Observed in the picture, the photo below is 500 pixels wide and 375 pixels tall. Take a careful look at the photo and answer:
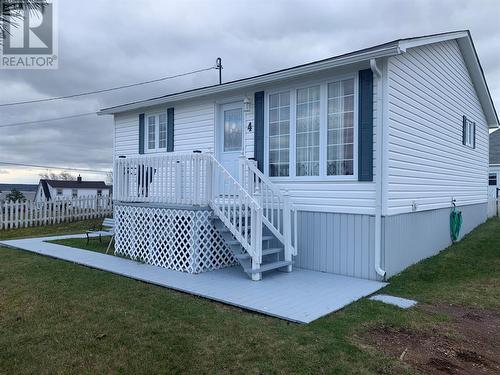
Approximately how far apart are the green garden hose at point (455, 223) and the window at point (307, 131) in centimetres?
479

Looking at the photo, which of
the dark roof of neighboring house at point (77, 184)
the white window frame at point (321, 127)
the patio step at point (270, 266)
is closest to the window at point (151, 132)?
the white window frame at point (321, 127)

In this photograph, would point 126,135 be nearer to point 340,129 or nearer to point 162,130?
point 162,130

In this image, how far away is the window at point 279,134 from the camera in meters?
7.39

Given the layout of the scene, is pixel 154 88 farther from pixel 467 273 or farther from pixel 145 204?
pixel 467 273

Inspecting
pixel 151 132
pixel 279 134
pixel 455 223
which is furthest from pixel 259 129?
pixel 455 223

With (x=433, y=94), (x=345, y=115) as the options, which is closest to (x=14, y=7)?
(x=345, y=115)

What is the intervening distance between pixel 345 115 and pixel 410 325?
3.62 meters

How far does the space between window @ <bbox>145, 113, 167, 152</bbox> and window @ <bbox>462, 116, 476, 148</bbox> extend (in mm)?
7946

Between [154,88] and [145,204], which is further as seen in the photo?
[154,88]

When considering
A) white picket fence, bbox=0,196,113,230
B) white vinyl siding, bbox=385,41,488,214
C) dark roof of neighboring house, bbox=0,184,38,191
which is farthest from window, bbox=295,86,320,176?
dark roof of neighboring house, bbox=0,184,38,191

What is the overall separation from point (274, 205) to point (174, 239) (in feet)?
6.16

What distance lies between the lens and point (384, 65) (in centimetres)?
612

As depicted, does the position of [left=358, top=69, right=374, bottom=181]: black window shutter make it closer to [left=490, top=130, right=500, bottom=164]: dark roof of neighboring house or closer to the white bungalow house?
the white bungalow house

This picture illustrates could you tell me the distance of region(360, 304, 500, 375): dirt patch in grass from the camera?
130 inches
